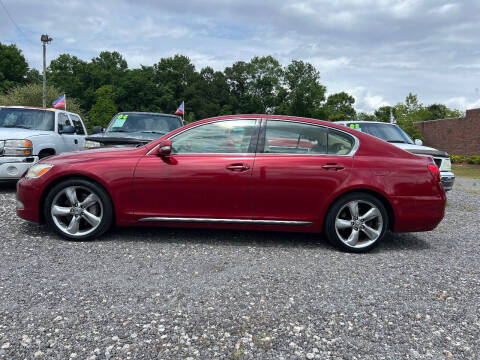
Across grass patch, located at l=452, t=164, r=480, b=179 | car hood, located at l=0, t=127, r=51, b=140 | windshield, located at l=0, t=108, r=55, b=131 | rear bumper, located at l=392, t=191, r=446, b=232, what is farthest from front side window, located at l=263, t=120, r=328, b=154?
grass patch, located at l=452, t=164, r=480, b=179

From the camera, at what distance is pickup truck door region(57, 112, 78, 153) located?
27.9ft

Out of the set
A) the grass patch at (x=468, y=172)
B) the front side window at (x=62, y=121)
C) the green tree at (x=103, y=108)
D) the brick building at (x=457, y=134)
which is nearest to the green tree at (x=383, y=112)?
the brick building at (x=457, y=134)

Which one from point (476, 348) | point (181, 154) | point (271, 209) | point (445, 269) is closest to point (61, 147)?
point (181, 154)

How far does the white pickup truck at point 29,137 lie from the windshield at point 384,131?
6464 millimetres

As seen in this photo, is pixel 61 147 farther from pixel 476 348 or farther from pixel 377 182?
pixel 476 348

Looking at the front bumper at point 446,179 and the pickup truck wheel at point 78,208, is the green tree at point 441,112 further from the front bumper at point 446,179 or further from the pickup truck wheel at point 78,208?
the pickup truck wheel at point 78,208

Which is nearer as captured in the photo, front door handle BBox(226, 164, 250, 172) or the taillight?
front door handle BBox(226, 164, 250, 172)

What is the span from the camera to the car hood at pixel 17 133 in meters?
7.36

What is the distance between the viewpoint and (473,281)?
12.0 feet

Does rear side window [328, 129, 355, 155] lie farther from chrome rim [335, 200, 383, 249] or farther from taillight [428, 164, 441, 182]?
taillight [428, 164, 441, 182]

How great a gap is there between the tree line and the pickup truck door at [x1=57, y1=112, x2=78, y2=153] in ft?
208

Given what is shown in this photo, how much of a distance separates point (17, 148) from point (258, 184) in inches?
215

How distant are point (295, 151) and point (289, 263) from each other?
50.3 inches

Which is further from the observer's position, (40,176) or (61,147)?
(61,147)
